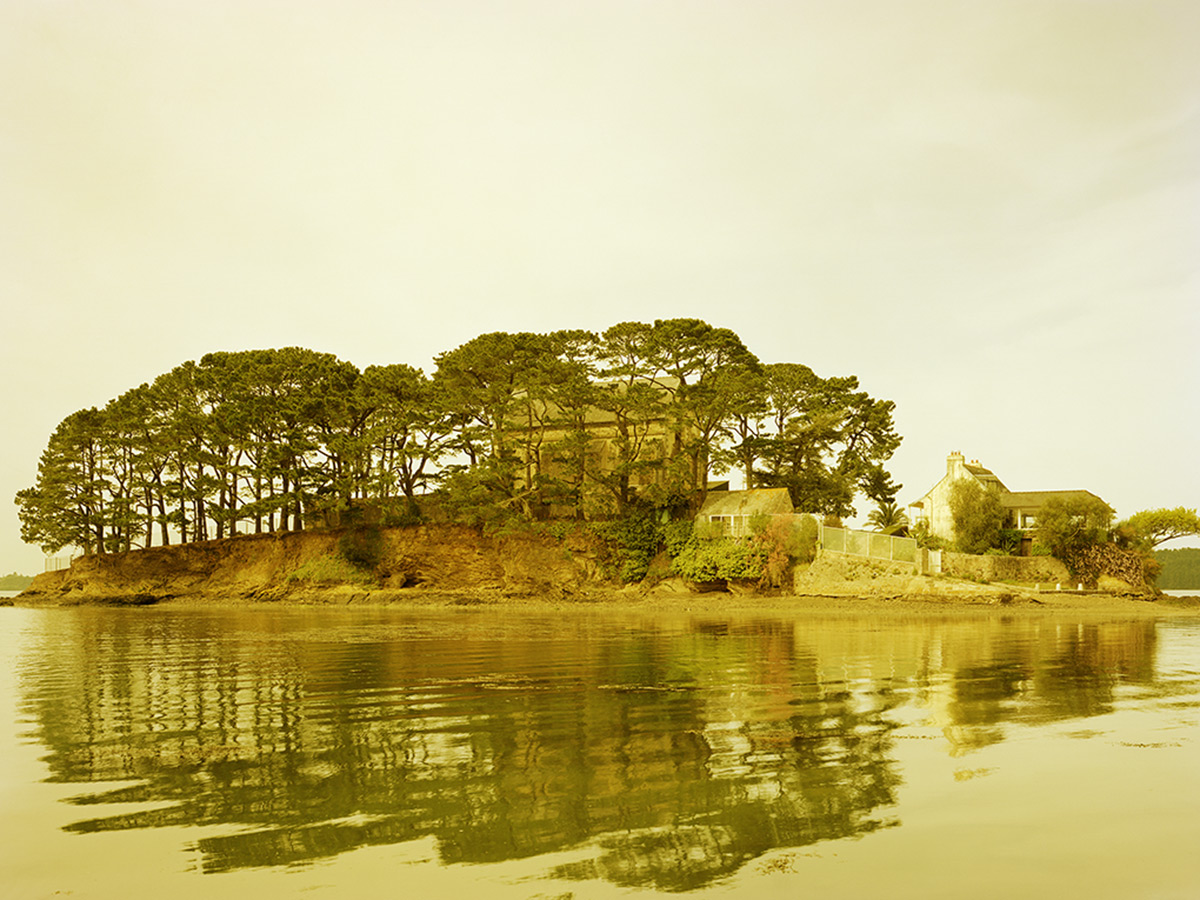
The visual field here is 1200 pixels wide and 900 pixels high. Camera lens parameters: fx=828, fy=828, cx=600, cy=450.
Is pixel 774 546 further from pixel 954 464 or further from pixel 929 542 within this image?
pixel 954 464

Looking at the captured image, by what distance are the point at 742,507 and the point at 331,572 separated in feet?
82.4

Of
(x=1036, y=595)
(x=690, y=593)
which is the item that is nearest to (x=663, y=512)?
(x=690, y=593)

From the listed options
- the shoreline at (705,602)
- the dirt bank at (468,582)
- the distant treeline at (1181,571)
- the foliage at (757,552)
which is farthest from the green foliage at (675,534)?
the distant treeline at (1181,571)

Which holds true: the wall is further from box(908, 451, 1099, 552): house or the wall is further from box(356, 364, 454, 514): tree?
box(356, 364, 454, 514): tree

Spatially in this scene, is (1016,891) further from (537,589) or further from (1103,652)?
(537,589)

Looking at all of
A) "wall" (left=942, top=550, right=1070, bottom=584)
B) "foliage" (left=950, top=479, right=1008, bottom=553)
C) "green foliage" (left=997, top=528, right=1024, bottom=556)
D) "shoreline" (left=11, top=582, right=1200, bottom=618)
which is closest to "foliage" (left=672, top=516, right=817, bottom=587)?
"shoreline" (left=11, top=582, right=1200, bottom=618)

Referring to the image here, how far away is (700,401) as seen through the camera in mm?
44156

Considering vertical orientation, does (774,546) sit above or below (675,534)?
below

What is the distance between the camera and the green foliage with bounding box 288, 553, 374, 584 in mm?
50000

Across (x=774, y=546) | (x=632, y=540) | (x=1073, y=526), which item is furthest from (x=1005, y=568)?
(x=632, y=540)

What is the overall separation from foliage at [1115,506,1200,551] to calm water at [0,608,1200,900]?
4423 centimetres

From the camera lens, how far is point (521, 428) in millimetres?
47750

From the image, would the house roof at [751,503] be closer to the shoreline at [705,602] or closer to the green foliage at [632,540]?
the green foliage at [632,540]

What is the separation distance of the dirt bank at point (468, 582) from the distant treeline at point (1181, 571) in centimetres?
7691
